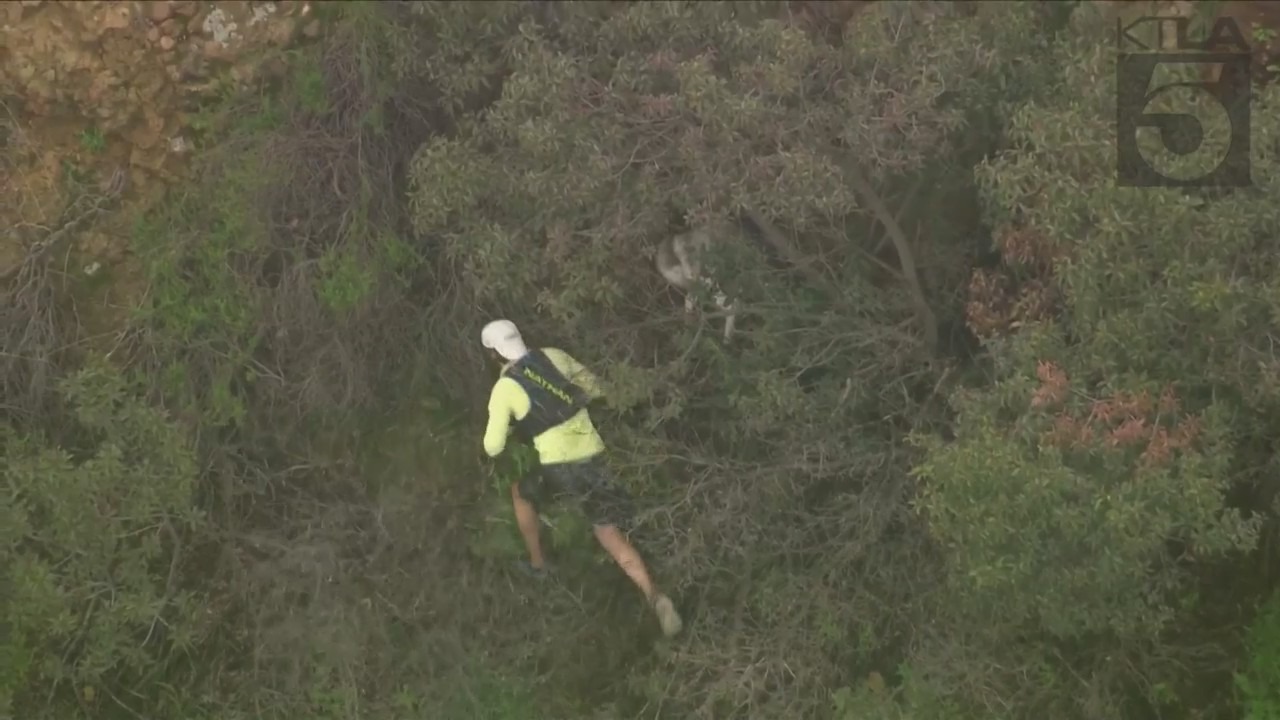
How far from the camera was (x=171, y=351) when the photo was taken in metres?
4.40

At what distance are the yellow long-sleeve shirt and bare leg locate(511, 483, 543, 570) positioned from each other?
0.81 ft

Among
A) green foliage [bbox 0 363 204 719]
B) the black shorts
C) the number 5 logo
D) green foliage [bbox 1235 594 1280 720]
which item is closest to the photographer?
the number 5 logo

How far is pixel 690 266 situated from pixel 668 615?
1411 mm

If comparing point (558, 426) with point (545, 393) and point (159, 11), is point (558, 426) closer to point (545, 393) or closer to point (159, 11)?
point (545, 393)

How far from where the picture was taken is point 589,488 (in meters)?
4.21

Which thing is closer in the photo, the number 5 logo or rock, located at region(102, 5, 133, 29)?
the number 5 logo

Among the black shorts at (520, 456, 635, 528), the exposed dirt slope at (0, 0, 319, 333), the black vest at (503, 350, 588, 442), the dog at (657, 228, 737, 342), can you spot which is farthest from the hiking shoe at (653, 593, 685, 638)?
the exposed dirt slope at (0, 0, 319, 333)

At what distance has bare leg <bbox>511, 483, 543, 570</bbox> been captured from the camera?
14.2 ft

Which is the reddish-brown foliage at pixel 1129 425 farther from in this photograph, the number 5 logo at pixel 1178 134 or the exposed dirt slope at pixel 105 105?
the exposed dirt slope at pixel 105 105

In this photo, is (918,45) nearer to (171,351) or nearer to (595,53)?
(595,53)

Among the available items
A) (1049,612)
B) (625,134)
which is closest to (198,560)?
(625,134)

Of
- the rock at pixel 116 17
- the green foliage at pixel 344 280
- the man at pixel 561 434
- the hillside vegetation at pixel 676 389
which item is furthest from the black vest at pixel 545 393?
the rock at pixel 116 17

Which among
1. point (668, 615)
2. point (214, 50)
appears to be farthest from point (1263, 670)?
point (214, 50)

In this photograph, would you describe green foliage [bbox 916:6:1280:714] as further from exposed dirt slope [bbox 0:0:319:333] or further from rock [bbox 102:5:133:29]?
rock [bbox 102:5:133:29]
